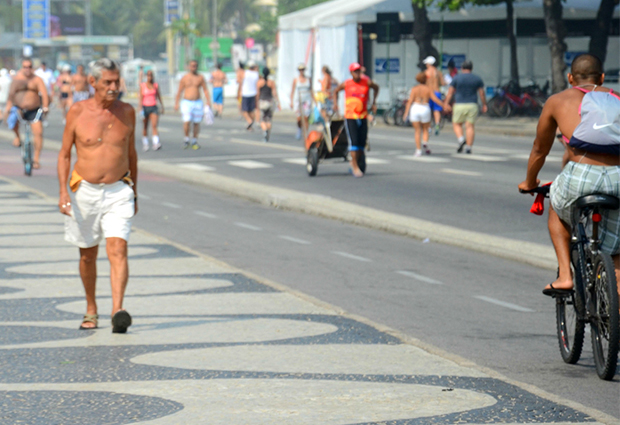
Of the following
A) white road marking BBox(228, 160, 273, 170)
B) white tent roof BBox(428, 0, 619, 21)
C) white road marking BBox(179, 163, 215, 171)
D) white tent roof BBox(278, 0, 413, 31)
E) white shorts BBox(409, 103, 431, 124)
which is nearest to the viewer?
white road marking BBox(179, 163, 215, 171)

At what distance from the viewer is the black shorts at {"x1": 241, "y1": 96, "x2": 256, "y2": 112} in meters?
31.3

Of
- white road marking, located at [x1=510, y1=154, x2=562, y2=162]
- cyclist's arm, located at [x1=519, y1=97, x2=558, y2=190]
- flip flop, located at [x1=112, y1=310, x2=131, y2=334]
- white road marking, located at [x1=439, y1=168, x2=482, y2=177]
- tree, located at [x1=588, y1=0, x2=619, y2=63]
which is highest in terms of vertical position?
tree, located at [x1=588, y1=0, x2=619, y2=63]

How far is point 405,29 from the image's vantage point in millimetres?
39281

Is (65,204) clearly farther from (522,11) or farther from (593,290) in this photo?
(522,11)

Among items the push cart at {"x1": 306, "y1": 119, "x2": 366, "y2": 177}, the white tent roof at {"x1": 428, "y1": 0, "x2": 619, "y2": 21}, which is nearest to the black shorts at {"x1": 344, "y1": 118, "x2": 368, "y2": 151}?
the push cart at {"x1": 306, "y1": 119, "x2": 366, "y2": 177}

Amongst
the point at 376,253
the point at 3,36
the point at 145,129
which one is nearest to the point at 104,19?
the point at 3,36

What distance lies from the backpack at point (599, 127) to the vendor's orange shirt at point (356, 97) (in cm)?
1153

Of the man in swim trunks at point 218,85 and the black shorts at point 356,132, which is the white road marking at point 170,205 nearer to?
the black shorts at point 356,132

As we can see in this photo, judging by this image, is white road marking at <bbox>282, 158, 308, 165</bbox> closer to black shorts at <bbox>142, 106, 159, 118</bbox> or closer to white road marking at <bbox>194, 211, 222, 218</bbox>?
black shorts at <bbox>142, 106, 159, 118</bbox>

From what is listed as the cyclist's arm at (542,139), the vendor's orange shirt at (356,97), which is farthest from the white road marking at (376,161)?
the cyclist's arm at (542,139)

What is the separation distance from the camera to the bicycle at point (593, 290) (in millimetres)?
5438

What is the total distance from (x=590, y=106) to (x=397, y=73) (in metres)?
34.3

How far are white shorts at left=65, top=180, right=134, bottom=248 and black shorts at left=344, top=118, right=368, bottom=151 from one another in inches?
416

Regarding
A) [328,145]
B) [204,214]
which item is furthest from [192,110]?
[204,214]
